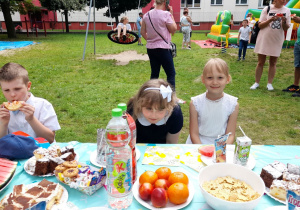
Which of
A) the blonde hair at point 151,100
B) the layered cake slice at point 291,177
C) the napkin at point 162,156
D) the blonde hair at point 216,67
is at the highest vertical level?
the blonde hair at point 216,67

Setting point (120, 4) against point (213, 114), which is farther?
point (120, 4)

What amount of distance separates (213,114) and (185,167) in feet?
3.14

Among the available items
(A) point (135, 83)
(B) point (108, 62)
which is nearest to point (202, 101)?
(A) point (135, 83)

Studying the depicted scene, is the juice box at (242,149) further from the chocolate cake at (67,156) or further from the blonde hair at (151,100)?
the chocolate cake at (67,156)

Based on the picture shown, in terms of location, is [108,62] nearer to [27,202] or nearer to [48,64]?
[48,64]

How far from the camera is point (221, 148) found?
1440mm

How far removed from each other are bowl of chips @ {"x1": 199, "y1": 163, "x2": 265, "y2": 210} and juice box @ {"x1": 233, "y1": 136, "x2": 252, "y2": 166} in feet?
0.43

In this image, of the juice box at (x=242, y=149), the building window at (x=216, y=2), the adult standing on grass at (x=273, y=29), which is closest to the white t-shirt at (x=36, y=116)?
the juice box at (x=242, y=149)

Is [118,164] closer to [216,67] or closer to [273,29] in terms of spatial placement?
[216,67]

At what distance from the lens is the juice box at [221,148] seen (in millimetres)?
1417

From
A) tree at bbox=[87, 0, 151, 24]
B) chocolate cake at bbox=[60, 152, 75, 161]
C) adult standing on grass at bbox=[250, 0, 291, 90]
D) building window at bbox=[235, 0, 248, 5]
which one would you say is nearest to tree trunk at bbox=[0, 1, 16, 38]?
tree at bbox=[87, 0, 151, 24]

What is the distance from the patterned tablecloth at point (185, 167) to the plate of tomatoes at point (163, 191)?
35 mm

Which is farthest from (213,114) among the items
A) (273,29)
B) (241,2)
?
(241,2)

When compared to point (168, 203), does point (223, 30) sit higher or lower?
higher
